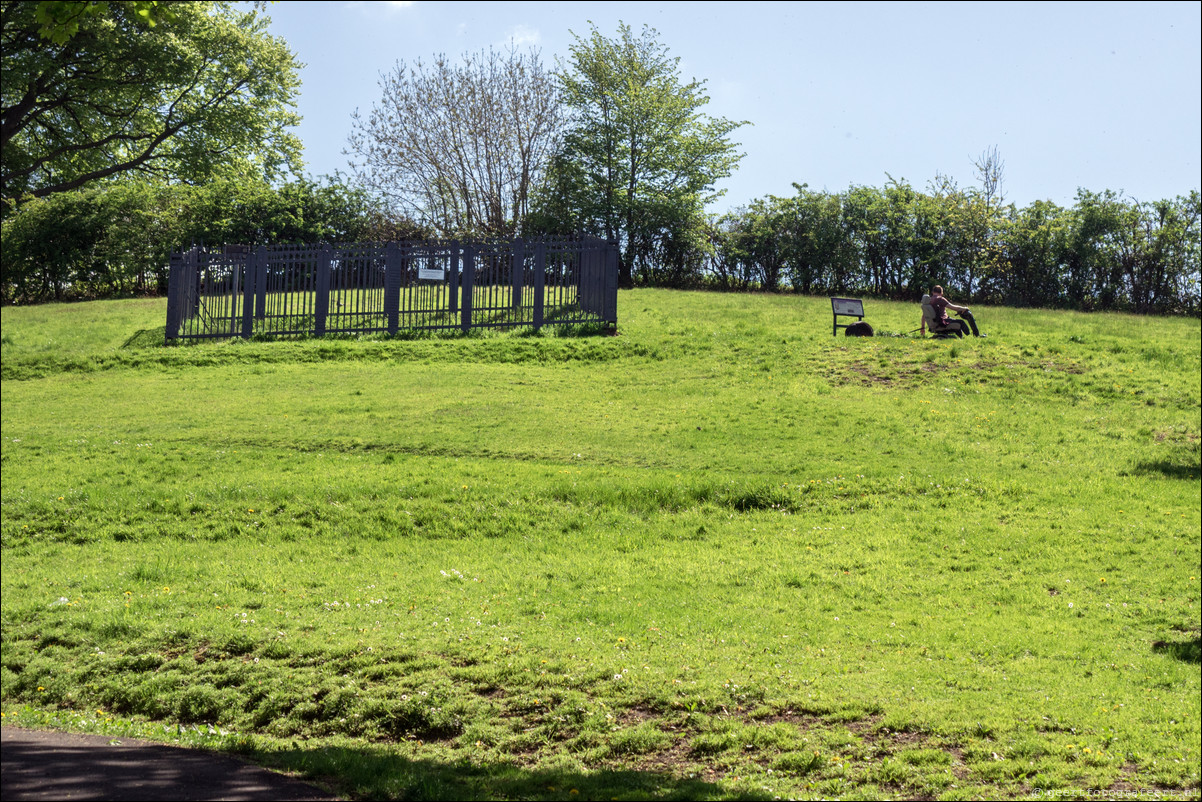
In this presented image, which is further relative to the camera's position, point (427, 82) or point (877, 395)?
point (427, 82)

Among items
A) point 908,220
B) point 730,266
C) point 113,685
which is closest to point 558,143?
point 730,266

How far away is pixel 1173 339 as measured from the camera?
20.2 metres

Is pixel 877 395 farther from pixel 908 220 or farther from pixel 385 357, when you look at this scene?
pixel 908 220

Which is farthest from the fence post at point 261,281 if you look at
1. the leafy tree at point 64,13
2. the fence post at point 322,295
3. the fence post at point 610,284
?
the leafy tree at point 64,13

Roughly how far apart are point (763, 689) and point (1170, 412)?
11395 mm

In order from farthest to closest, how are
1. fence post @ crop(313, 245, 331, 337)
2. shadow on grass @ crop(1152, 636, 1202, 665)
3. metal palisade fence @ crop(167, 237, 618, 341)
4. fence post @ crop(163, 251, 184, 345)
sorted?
fence post @ crop(163, 251, 184, 345), fence post @ crop(313, 245, 331, 337), metal palisade fence @ crop(167, 237, 618, 341), shadow on grass @ crop(1152, 636, 1202, 665)

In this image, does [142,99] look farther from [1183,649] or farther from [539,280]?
[1183,649]

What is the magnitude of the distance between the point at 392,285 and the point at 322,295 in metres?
1.73

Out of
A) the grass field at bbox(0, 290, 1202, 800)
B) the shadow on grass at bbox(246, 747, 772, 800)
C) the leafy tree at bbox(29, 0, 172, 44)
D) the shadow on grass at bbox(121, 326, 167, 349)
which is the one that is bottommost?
the shadow on grass at bbox(246, 747, 772, 800)

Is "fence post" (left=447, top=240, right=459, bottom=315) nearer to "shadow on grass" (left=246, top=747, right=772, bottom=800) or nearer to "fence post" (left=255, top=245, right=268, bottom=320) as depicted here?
"fence post" (left=255, top=245, right=268, bottom=320)

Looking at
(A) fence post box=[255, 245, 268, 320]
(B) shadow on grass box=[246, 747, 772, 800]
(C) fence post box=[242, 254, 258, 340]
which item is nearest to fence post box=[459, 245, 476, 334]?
(A) fence post box=[255, 245, 268, 320]

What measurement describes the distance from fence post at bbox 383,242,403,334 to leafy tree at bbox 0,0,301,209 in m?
8.83

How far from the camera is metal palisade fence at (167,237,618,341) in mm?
22344

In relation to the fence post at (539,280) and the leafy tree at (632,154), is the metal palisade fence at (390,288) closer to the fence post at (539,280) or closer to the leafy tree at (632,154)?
the fence post at (539,280)
